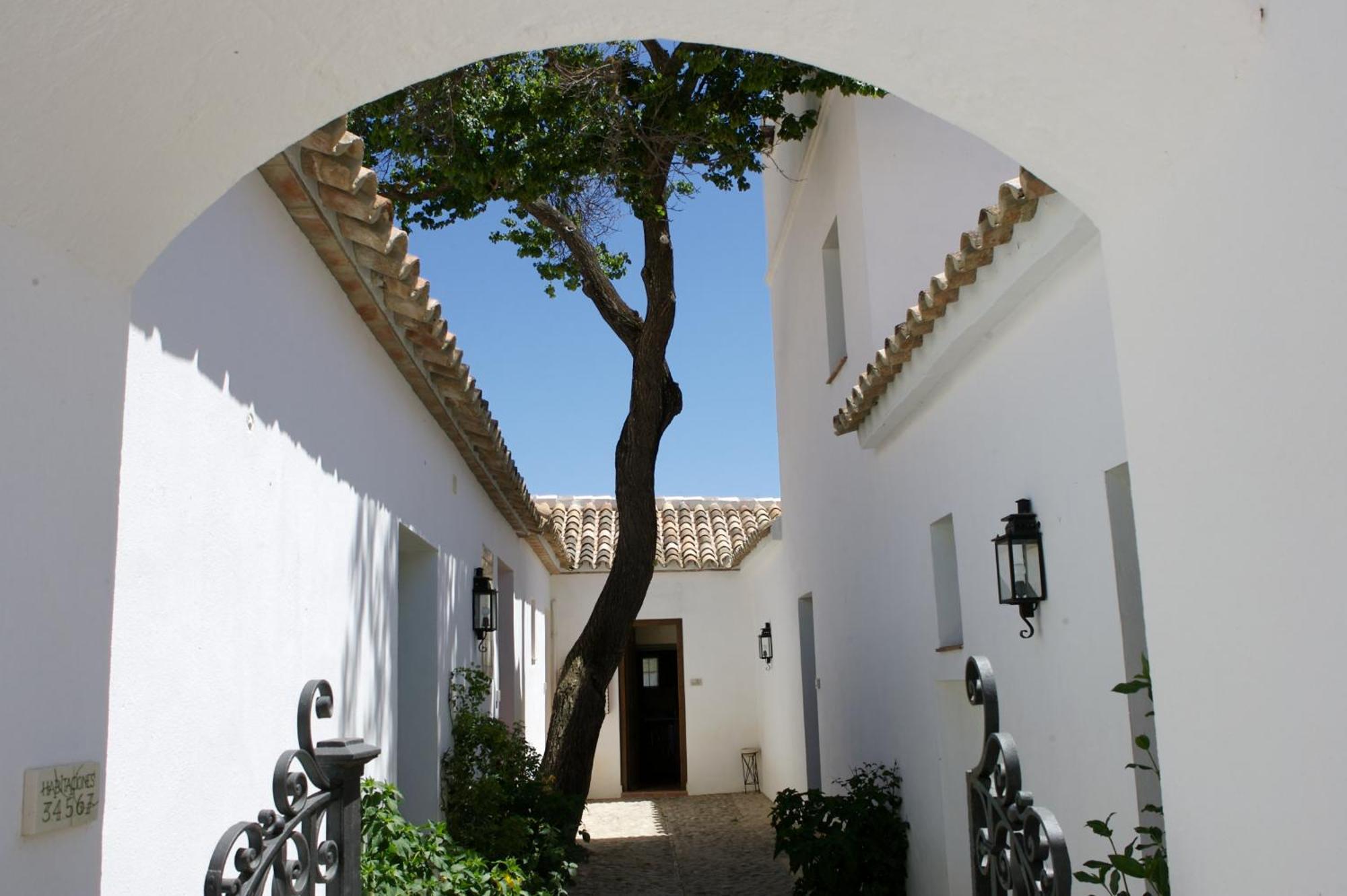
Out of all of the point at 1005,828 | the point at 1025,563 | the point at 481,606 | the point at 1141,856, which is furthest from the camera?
the point at 481,606

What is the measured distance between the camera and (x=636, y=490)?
10.3 metres

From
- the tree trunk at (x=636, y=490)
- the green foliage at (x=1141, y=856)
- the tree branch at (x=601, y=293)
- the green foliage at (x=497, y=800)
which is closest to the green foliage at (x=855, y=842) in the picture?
the green foliage at (x=497, y=800)

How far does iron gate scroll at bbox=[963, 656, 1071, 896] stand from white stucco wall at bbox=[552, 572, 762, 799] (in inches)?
546

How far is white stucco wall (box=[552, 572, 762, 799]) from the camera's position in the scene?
656 inches

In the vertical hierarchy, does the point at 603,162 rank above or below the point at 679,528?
above

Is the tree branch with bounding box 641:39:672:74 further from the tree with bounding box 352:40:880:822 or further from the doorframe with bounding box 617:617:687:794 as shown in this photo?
the doorframe with bounding box 617:617:687:794

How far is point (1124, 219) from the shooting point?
7.98ft

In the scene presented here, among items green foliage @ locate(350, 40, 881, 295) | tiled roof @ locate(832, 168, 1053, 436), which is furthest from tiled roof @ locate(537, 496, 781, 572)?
tiled roof @ locate(832, 168, 1053, 436)

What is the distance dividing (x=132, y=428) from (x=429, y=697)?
4.61 meters

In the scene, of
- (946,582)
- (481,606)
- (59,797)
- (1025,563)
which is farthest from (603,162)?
(59,797)

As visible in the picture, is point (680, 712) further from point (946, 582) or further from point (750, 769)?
point (946, 582)

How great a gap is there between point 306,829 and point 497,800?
4499 millimetres

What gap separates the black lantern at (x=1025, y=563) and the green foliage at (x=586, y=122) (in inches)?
155

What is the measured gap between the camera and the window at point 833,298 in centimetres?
991
